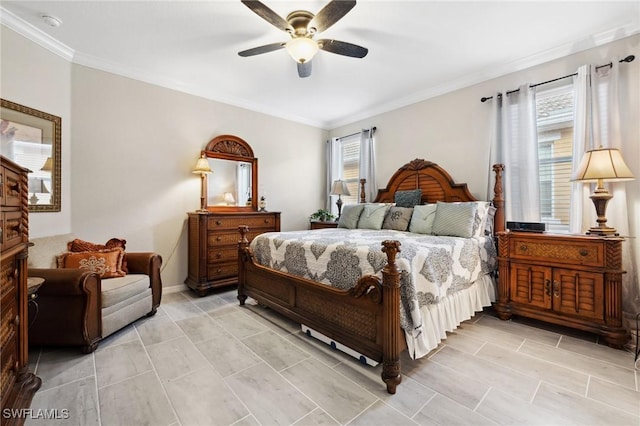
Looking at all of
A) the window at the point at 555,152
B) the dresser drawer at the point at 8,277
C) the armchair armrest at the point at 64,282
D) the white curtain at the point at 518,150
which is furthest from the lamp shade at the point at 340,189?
the dresser drawer at the point at 8,277

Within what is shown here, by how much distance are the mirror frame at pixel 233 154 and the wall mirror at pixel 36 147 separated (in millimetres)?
1529

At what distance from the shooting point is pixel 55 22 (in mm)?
2455

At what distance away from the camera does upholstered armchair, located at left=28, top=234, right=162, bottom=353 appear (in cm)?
211

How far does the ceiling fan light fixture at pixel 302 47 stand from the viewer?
219 centimetres

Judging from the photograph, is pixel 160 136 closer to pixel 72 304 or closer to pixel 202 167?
pixel 202 167

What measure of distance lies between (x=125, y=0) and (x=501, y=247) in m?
4.05

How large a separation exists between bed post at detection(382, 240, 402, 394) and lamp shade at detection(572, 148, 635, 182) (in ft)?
6.39

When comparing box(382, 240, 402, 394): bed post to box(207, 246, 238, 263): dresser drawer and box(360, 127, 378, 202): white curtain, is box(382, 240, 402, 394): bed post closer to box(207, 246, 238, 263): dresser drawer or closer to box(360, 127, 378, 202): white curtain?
box(207, 246, 238, 263): dresser drawer

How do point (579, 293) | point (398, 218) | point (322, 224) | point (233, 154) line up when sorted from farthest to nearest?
point (322, 224) < point (233, 154) < point (398, 218) < point (579, 293)

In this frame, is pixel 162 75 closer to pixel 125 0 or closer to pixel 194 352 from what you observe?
pixel 125 0

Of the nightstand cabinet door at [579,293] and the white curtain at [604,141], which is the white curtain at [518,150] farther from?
the nightstand cabinet door at [579,293]

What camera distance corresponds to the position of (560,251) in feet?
8.18

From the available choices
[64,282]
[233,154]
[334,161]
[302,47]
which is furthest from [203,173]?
[334,161]

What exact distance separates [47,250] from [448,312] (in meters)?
3.56
